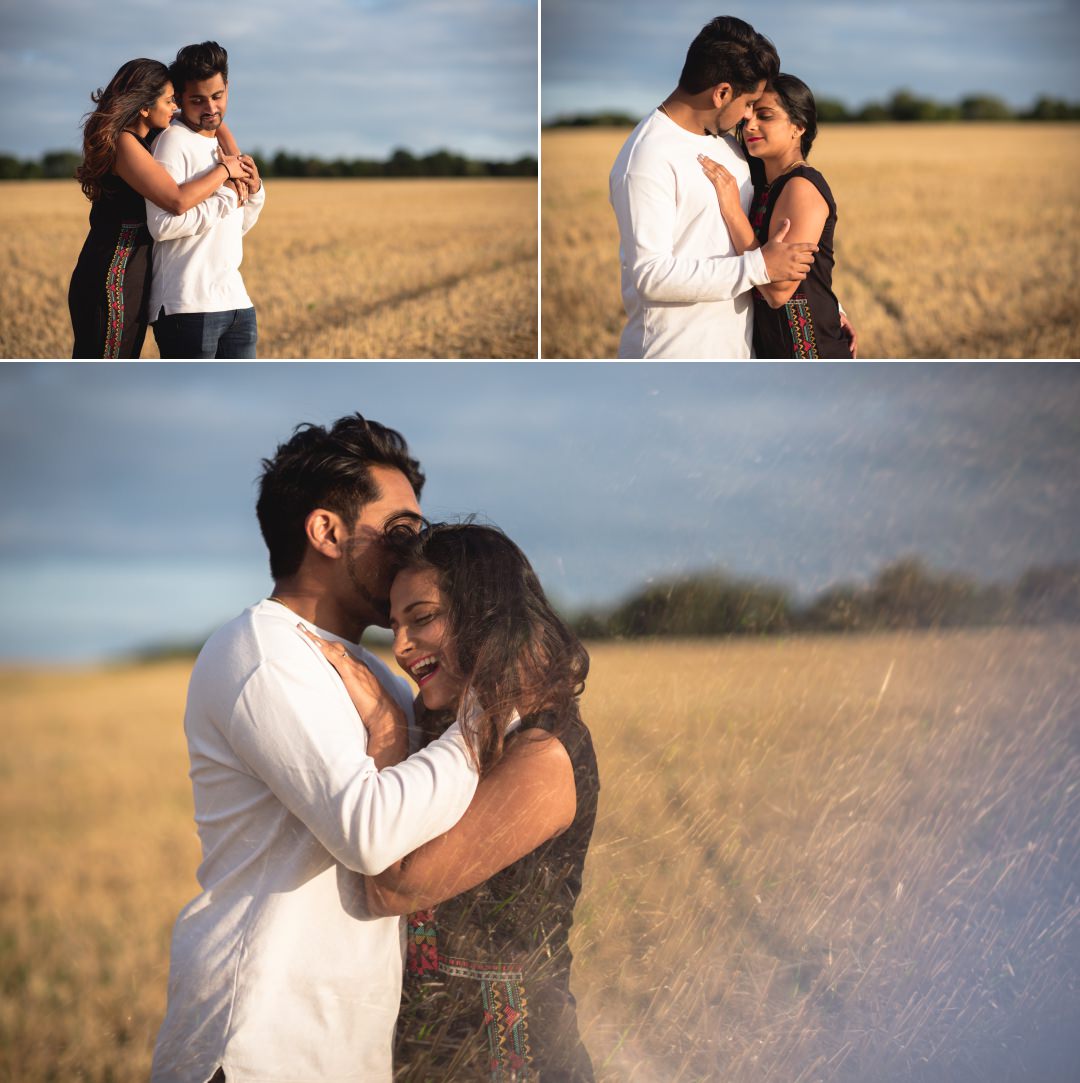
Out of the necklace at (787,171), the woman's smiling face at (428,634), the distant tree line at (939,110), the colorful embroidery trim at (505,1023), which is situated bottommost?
the colorful embroidery trim at (505,1023)

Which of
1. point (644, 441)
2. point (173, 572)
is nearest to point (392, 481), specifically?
point (644, 441)

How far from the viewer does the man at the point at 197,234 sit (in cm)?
433

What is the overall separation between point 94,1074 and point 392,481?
83.8 inches

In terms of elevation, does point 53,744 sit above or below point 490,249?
below

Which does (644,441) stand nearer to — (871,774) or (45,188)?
(871,774)

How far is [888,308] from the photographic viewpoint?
319 inches

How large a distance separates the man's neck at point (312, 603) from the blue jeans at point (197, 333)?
6.62 feet

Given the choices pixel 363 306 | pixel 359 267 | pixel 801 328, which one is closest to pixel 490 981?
pixel 801 328

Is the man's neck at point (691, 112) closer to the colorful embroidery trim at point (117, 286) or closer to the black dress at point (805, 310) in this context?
the black dress at point (805, 310)

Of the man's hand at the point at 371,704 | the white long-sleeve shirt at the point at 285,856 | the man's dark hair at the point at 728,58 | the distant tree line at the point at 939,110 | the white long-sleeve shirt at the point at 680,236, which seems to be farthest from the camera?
the distant tree line at the point at 939,110

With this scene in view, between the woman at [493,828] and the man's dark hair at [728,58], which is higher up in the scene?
the man's dark hair at [728,58]

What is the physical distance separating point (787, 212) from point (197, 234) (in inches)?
73.7

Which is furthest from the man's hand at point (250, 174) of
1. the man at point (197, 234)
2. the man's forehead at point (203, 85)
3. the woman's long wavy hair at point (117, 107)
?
the woman's long wavy hair at point (117, 107)

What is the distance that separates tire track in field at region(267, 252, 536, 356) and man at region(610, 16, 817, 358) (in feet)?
9.37
